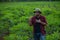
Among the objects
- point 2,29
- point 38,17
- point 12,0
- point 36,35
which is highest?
point 38,17

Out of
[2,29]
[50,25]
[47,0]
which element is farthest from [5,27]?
[47,0]

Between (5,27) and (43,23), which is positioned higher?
(43,23)

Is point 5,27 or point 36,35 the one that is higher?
point 36,35

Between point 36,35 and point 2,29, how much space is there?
617 centimetres

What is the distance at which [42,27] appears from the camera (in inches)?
294

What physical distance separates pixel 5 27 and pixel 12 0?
17.6 m

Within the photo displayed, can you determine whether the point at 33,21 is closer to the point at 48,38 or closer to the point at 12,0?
the point at 48,38

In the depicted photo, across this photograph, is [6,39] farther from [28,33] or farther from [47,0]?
[47,0]

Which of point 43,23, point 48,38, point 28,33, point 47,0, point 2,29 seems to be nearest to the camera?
point 43,23

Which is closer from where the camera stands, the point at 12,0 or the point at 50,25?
the point at 50,25

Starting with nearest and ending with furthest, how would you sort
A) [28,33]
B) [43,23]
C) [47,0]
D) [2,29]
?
1. [43,23]
2. [28,33]
3. [2,29]
4. [47,0]

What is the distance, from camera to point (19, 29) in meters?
12.8

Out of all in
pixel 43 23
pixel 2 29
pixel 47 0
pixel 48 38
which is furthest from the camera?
pixel 47 0

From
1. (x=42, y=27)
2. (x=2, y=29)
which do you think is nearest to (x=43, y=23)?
(x=42, y=27)
